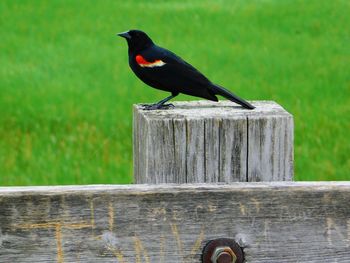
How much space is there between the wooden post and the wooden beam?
16 centimetres

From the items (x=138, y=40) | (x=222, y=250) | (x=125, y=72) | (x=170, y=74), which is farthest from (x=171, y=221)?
(x=125, y=72)

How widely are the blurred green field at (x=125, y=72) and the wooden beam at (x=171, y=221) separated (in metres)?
3.92

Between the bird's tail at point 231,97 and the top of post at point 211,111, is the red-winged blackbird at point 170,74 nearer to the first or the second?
the bird's tail at point 231,97

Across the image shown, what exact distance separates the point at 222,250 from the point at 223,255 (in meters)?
0.01

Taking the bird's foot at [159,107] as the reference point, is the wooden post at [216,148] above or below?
below

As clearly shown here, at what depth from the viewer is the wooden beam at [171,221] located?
183 cm

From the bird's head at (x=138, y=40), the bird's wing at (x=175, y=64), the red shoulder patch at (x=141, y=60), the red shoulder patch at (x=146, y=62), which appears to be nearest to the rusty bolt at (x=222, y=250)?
the bird's wing at (x=175, y=64)

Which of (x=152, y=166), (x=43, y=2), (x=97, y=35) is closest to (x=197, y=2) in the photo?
(x=43, y=2)

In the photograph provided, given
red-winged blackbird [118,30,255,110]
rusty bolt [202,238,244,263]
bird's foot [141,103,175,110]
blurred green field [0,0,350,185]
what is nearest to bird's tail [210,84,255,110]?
red-winged blackbird [118,30,255,110]

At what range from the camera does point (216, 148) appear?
6.72 ft

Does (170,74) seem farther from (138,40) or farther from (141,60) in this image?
(138,40)

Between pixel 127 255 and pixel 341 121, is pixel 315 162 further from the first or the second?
pixel 127 255

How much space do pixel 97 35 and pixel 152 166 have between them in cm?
1119

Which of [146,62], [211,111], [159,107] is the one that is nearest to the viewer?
[211,111]
